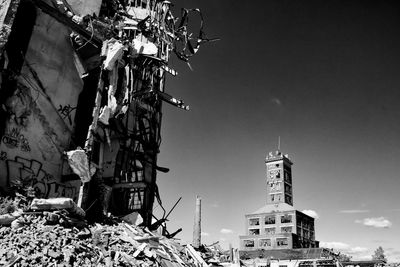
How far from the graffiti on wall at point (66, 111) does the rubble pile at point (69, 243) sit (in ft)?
16.0

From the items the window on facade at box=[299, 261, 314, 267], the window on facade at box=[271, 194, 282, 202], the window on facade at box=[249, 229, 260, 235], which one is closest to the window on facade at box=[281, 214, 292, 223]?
the window on facade at box=[249, 229, 260, 235]

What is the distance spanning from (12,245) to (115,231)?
136 inches

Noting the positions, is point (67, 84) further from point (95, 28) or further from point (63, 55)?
point (95, 28)

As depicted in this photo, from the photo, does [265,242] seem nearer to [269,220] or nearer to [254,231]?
[269,220]

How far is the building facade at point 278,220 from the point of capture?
7712 centimetres

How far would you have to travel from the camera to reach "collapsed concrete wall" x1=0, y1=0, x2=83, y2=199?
1230 centimetres

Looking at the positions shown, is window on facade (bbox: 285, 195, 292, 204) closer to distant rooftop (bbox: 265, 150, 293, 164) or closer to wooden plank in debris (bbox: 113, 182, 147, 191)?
distant rooftop (bbox: 265, 150, 293, 164)

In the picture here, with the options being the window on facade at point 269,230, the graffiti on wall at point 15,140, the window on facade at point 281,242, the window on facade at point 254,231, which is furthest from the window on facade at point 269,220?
the graffiti on wall at point 15,140

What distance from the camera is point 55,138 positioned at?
14.0m

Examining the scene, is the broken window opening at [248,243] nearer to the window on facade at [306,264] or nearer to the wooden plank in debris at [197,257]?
the window on facade at [306,264]

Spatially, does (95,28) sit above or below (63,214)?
above

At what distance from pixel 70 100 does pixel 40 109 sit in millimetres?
1683

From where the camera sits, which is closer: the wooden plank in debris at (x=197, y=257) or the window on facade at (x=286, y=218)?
the wooden plank in debris at (x=197, y=257)

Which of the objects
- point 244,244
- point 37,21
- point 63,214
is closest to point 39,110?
point 37,21
